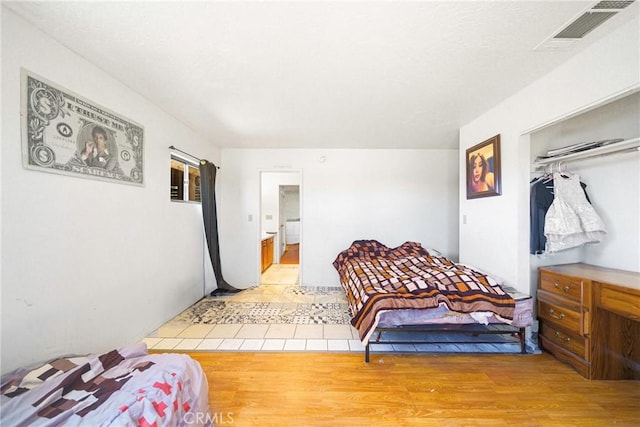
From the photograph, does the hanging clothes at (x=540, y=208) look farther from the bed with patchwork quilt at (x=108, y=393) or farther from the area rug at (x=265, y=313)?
the bed with patchwork quilt at (x=108, y=393)

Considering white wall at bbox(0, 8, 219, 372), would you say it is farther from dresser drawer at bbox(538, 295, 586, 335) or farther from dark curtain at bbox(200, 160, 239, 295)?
dresser drawer at bbox(538, 295, 586, 335)

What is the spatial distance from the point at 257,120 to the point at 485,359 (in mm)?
3271

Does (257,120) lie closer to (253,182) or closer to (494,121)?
(253,182)

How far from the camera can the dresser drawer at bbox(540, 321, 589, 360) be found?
1.64 m

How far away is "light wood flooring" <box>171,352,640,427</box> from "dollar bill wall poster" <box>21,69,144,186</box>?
1.72m

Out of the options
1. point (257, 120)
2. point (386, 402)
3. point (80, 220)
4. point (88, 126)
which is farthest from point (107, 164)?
point (386, 402)

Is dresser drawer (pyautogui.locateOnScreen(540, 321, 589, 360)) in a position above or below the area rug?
above

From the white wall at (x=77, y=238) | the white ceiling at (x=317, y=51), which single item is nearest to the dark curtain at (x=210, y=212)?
the white wall at (x=77, y=238)

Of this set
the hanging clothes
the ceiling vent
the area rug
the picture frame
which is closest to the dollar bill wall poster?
the area rug

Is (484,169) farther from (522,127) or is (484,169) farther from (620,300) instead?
(620,300)

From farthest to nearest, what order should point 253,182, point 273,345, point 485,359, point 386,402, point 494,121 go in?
point 253,182 < point 494,121 < point 273,345 < point 485,359 < point 386,402

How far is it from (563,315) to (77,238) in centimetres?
370

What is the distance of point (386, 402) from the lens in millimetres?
1428

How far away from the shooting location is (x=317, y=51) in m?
1.45
